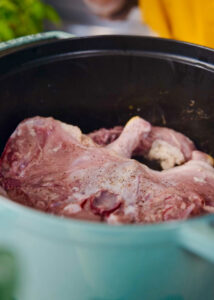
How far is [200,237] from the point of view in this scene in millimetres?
498

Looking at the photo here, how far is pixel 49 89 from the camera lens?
1.08m

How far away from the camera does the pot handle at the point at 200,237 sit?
19.6 inches

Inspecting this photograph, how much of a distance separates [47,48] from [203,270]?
2.26 ft

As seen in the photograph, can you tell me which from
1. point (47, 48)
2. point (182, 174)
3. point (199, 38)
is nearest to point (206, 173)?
point (182, 174)

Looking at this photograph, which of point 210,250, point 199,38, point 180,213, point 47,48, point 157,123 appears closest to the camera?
point 210,250

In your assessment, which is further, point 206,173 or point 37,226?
point 206,173

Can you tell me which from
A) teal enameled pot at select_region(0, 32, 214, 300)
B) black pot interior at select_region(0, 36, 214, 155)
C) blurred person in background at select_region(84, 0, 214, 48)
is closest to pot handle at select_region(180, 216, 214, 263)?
teal enameled pot at select_region(0, 32, 214, 300)

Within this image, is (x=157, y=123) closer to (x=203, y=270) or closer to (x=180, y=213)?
(x=180, y=213)

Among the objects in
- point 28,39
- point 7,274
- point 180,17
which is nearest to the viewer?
point 7,274

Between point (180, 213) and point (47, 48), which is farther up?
point (47, 48)

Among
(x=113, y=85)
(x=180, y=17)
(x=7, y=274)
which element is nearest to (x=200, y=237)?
(x=7, y=274)

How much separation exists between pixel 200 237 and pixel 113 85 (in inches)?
27.5

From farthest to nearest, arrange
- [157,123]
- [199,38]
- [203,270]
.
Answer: [199,38] < [157,123] < [203,270]

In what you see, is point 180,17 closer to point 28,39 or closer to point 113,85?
point 113,85
